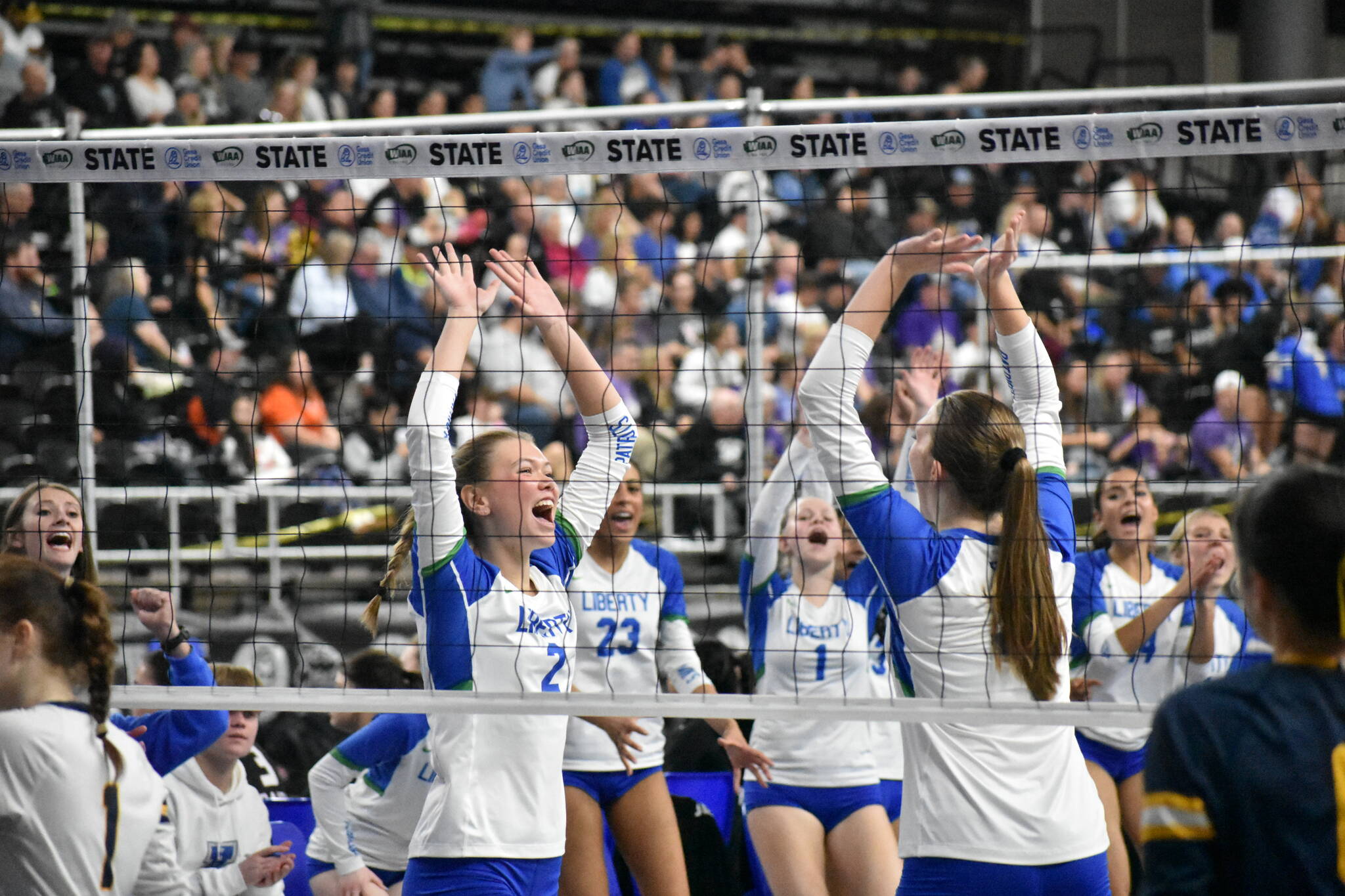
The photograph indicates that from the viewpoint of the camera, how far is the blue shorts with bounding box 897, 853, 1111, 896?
3023 mm

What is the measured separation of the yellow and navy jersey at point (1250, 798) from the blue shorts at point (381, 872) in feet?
10.2

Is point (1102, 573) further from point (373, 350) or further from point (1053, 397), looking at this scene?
point (373, 350)

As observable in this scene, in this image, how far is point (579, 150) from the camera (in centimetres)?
374

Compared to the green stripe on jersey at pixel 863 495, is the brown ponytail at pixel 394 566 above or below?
below

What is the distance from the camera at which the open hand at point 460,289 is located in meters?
3.32

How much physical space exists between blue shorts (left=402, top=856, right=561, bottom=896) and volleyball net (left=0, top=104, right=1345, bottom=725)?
1.96 feet

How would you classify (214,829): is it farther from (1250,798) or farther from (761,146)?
→ (1250,798)

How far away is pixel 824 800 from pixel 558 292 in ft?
18.8

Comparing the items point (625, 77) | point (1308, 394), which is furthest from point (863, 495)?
point (625, 77)

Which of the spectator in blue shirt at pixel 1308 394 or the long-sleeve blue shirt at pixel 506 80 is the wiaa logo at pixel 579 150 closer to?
the spectator in blue shirt at pixel 1308 394

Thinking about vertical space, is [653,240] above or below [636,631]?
above

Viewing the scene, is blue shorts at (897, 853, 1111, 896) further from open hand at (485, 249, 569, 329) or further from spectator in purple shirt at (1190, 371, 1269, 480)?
spectator in purple shirt at (1190, 371, 1269, 480)

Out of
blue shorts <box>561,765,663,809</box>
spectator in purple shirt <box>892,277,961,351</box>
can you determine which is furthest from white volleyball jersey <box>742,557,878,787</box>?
spectator in purple shirt <box>892,277,961,351</box>

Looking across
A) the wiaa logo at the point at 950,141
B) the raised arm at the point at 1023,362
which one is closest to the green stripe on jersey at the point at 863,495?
the raised arm at the point at 1023,362
